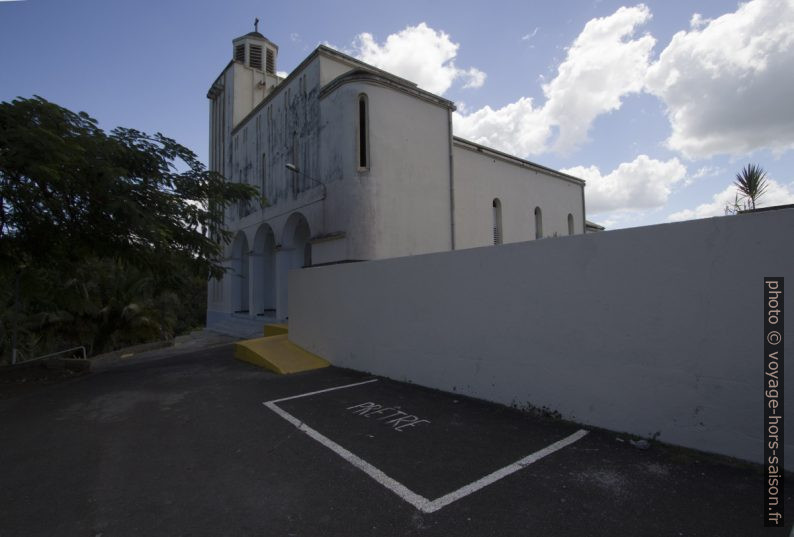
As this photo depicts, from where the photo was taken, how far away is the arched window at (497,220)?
1869 cm

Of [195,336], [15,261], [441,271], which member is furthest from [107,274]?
[441,271]

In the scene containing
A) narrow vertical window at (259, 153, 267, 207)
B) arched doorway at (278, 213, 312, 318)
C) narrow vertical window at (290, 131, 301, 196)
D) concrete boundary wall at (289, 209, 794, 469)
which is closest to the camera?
concrete boundary wall at (289, 209, 794, 469)

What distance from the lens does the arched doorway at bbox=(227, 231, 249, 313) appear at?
68.6 ft

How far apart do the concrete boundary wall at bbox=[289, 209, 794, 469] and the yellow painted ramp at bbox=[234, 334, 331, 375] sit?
10.2ft

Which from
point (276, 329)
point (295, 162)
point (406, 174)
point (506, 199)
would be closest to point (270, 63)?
point (295, 162)

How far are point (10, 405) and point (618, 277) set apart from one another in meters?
10.2

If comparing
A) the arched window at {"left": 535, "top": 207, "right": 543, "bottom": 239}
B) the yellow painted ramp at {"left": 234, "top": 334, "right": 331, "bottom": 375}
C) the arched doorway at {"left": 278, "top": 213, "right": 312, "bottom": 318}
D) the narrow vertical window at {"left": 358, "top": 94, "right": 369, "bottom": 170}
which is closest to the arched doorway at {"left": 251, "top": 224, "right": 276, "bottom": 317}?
the arched doorway at {"left": 278, "top": 213, "right": 312, "bottom": 318}

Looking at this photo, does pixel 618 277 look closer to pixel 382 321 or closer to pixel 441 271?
pixel 441 271

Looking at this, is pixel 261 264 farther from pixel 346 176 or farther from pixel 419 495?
pixel 419 495

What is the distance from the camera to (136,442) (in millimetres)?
5047

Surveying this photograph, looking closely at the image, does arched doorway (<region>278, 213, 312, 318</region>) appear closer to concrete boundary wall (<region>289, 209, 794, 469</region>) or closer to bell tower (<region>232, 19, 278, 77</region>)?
concrete boundary wall (<region>289, 209, 794, 469</region>)

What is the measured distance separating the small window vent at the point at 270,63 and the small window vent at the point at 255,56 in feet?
1.24

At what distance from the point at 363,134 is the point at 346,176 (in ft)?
4.77

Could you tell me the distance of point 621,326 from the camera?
15.3 feet
